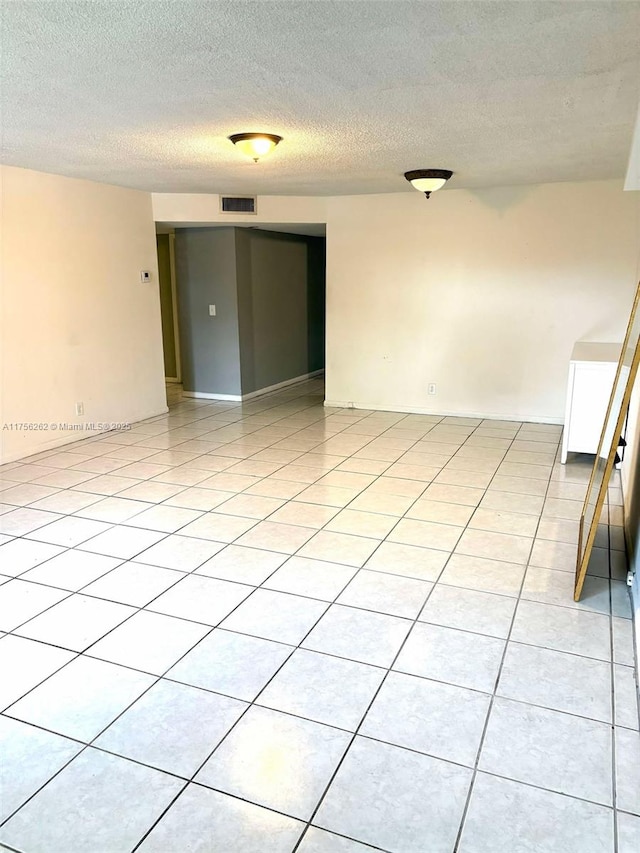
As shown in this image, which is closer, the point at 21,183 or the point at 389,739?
the point at 389,739

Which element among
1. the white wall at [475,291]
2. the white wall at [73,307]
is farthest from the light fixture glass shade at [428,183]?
the white wall at [73,307]

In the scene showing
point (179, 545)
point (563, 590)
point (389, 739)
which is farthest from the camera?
point (179, 545)

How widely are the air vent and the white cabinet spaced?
3538 mm

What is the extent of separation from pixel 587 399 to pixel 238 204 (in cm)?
388

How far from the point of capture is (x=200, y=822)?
154 cm

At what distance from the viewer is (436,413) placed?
631 cm

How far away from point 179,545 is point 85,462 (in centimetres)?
189

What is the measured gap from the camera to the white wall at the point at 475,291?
5387 mm

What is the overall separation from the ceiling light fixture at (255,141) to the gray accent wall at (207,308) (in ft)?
9.91

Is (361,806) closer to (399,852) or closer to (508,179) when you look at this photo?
(399,852)

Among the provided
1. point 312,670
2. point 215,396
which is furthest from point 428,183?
point 312,670

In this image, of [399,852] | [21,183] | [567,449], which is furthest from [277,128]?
[399,852]

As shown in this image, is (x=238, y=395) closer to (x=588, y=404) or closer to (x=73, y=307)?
(x=73, y=307)

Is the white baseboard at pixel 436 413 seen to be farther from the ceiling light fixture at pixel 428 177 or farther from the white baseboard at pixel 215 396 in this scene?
the ceiling light fixture at pixel 428 177
